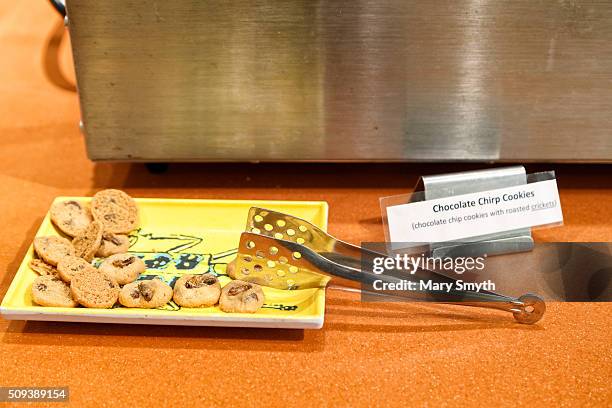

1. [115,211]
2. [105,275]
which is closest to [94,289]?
[105,275]

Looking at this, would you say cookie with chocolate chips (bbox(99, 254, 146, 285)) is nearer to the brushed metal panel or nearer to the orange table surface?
the orange table surface

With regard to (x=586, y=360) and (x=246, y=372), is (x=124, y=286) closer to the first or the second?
(x=246, y=372)

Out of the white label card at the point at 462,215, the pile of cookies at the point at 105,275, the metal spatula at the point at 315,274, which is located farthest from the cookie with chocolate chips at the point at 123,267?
the white label card at the point at 462,215

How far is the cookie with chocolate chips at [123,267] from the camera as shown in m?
0.69

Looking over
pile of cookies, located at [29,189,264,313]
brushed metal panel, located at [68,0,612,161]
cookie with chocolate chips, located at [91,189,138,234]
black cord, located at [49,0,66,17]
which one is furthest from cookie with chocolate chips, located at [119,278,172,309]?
black cord, located at [49,0,66,17]

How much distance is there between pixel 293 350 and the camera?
2.15ft

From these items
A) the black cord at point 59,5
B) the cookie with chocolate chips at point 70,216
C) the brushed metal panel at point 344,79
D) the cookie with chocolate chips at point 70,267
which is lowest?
the cookie with chocolate chips at point 70,267

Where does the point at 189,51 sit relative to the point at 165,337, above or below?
above

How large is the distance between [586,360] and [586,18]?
0.36 m

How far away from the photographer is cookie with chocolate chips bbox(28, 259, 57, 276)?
27.1 inches

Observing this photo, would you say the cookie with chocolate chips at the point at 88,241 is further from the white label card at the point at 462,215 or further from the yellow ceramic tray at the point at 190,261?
the white label card at the point at 462,215

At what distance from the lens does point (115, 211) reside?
77cm

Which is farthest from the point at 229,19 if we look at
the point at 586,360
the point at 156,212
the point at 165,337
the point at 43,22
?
the point at 43,22

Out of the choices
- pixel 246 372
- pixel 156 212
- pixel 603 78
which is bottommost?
pixel 246 372
